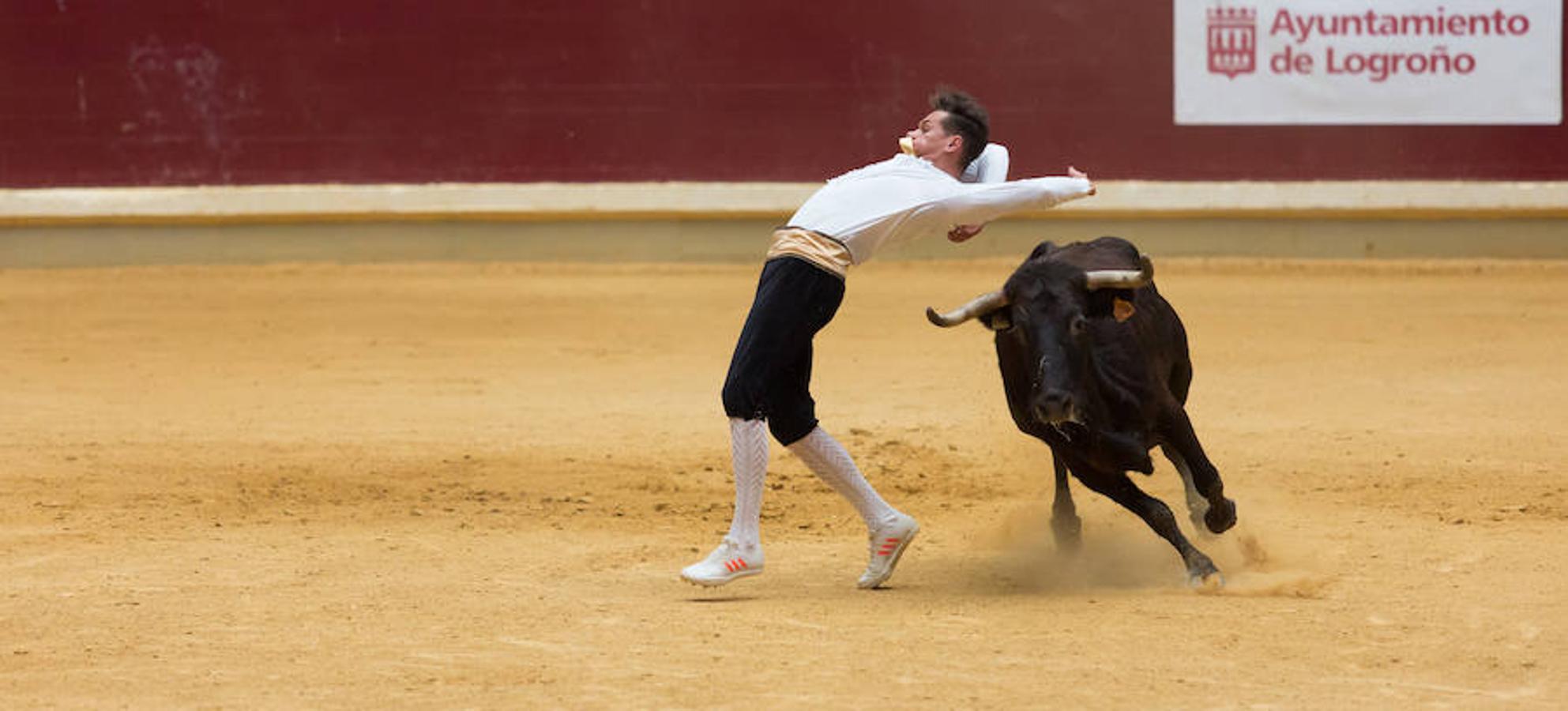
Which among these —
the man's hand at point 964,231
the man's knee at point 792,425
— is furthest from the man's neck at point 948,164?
the man's knee at point 792,425

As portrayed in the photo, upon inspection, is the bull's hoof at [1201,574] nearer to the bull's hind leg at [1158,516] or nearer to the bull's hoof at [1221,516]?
the bull's hind leg at [1158,516]

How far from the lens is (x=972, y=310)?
22.2ft

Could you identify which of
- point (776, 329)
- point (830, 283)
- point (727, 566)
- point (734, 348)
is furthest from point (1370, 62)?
point (727, 566)

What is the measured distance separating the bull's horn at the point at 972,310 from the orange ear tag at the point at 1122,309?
34cm

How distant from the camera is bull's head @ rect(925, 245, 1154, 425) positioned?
21.8 feet

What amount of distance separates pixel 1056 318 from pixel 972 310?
0.26m

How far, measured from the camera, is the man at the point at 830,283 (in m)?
6.73

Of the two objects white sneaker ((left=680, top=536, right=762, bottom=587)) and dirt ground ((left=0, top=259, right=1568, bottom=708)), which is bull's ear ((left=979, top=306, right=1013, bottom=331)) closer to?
dirt ground ((left=0, top=259, right=1568, bottom=708))

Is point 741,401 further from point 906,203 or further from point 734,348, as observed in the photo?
point 734,348

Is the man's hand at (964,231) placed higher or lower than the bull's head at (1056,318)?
higher

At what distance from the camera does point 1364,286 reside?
50.3ft

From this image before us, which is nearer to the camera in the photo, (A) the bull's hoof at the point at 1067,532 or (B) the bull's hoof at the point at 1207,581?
(B) the bull's hoof at the point at 1207,581

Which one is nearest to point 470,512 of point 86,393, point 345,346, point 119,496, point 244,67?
point 119,496

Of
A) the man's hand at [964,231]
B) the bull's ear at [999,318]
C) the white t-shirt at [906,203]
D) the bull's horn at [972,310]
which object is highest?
the white t-shirt at [906,203]
